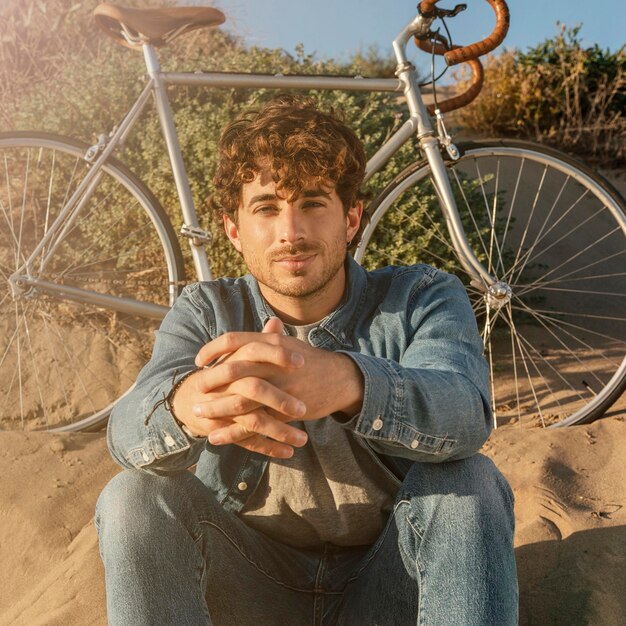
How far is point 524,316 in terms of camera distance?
4945mm

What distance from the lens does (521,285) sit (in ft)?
11.2

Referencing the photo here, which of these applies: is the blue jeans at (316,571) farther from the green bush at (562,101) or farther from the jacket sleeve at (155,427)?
the green bush at (562,101)

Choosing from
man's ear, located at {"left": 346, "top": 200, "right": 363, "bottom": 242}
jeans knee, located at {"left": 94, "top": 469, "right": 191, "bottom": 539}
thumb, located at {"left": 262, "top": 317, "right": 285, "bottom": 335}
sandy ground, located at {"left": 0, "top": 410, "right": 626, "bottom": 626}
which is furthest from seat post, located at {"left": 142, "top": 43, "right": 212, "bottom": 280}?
thumb, located at {"left": 262, "top": 317, "right": 285, "bottom": 335}

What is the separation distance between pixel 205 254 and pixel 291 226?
1.37 meters

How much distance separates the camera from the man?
5.20 feet

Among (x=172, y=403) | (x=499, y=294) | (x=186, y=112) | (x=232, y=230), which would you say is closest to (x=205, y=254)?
(x=232, y=230)

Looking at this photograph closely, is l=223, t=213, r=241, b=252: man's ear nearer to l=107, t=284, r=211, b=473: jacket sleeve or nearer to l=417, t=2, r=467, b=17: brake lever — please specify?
l=107, t=284, r=211, b=473: jacket sleeve

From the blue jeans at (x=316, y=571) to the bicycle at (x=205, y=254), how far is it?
157cm

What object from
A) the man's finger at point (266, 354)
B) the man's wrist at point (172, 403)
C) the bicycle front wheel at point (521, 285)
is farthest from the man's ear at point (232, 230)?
the bicycle front wheel at point (521, 285)

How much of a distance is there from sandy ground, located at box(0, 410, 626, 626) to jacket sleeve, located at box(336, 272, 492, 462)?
2.79 feet

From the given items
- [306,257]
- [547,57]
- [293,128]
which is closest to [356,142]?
[293,128]

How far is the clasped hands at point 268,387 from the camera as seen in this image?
1.50m

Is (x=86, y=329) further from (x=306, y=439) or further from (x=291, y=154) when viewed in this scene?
(x=306, y=439)

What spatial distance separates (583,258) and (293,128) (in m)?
4.74
